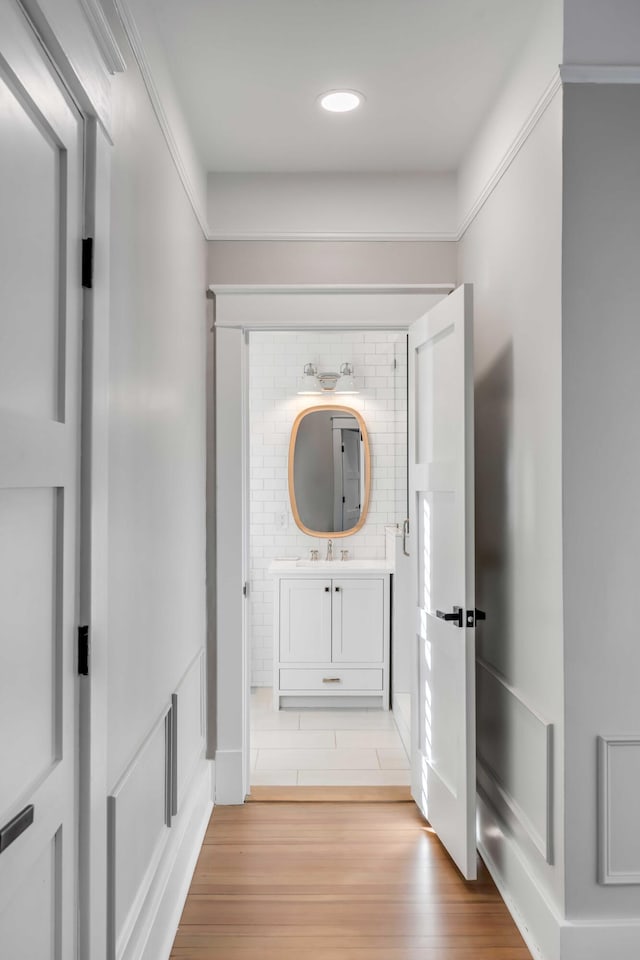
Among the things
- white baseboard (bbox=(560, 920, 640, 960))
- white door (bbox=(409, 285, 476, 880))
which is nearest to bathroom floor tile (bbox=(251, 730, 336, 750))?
white door (bbox=(409, 285, 476, 880))

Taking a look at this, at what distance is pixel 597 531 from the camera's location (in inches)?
74.8

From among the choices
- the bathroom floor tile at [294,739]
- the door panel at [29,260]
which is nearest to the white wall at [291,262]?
the door panel at [29,260]

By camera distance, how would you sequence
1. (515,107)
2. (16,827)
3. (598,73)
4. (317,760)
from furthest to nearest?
(317,760)
(515,107)
(598,73)
(16,827)

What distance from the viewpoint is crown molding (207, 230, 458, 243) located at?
3.13 m

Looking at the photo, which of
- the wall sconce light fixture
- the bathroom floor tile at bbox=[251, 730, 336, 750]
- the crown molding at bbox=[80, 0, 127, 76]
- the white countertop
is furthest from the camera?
the wall sconce light fixture

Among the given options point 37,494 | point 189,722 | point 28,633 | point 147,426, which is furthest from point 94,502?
point 189,722

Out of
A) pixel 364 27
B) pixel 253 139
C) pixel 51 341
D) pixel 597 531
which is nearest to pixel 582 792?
pixel 597 531

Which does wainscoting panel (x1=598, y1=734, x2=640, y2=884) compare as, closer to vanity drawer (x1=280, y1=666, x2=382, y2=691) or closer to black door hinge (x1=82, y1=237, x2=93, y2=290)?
black door hinge (x1=82, y1=237, x2=93, y2=290)

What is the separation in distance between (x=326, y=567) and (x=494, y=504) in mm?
2054

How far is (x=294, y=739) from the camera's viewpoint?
386cm

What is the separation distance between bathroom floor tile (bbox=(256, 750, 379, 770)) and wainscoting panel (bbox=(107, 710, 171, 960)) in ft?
4.65

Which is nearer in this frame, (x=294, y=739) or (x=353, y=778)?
(x=353, y=778)

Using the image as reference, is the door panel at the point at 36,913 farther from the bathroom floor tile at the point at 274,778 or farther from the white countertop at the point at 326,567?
the white countertop at the point at 326,567

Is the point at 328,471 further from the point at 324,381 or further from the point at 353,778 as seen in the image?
the point at 353,778
